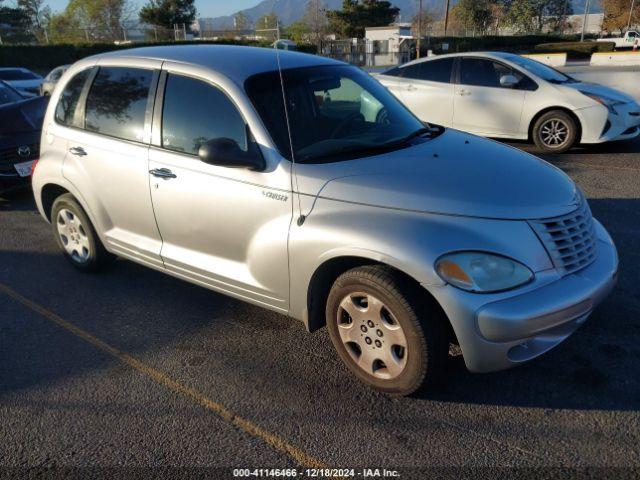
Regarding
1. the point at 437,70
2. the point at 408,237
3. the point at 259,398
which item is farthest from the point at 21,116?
the point at 408,237

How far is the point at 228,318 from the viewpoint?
3.94 m

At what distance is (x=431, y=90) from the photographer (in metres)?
8.75

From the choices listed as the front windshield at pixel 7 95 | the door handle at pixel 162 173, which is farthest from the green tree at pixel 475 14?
the door handle at pixel 162 173

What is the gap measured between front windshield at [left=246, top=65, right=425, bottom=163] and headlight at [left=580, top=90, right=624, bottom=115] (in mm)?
4922

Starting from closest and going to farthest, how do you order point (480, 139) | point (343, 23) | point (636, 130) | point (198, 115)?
point (198, 115)
point (480, 139)
point (636, 130)
point (343, 23)

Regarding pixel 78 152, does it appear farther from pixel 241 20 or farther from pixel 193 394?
pixel 241 20

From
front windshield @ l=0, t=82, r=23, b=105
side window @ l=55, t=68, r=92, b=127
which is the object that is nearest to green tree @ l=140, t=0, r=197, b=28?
front windshield @ l=0, t=82, r=23, b=105

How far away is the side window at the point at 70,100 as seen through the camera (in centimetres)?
442

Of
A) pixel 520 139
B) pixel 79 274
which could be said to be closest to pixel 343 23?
pixel 520 139

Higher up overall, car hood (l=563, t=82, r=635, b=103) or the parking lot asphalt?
car hood (l=563, t=82, r=635, b=103)

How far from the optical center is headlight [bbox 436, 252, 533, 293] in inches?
103

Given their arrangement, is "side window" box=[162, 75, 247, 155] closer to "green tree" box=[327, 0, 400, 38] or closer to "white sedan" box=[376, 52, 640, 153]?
"white sedan" box=[376, 52, 640, 153]

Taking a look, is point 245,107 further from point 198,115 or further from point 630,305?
point 630,305

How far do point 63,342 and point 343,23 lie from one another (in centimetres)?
6500
